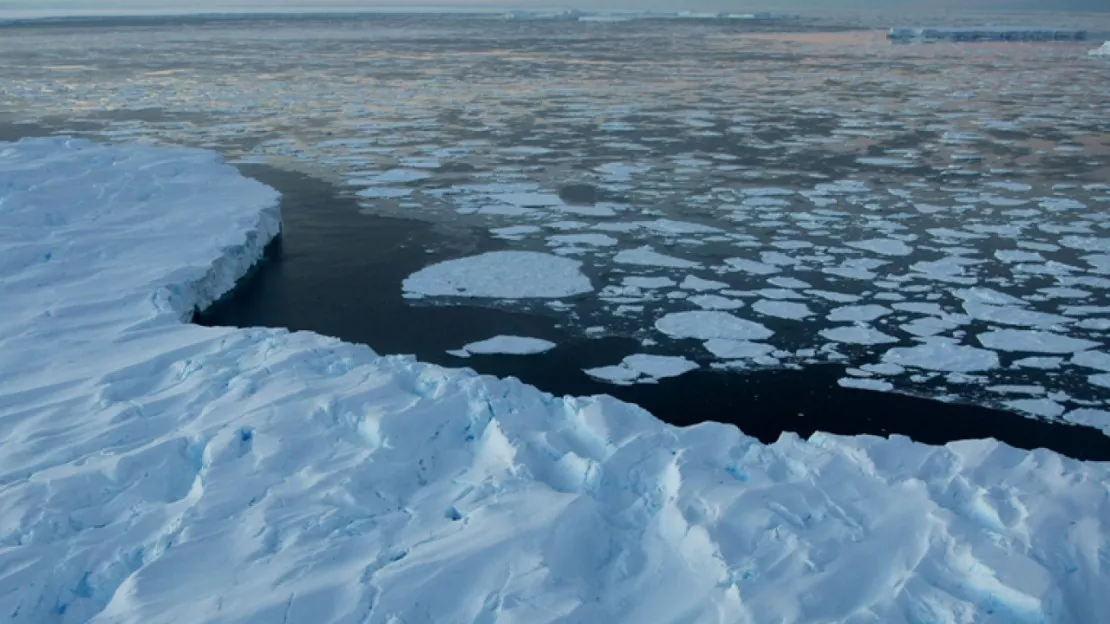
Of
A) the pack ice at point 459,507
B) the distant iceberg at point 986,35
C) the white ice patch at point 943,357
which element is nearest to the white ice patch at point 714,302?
the white ice patch at point 943,357

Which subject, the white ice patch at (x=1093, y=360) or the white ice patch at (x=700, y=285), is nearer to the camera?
the white ice patch at (x=1093, y=360)

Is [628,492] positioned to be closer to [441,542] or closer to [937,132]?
[441,542]

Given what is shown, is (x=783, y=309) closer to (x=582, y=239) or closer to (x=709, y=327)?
(x=709, y=327)

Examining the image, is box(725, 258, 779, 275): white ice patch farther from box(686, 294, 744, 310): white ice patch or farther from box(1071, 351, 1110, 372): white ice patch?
box(1071, 351, 1110, 372): white ice patch

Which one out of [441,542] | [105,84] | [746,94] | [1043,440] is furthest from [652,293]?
[105,84]

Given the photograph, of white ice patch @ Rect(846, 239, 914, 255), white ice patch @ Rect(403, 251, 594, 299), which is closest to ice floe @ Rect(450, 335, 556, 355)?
white ice patch @ Rect(403, 251, 594, 299)

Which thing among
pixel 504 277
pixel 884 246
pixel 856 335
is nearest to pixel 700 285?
pixel 856 335

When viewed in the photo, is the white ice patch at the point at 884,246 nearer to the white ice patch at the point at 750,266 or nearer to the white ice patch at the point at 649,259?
the white ice patch at the point at 750,266
